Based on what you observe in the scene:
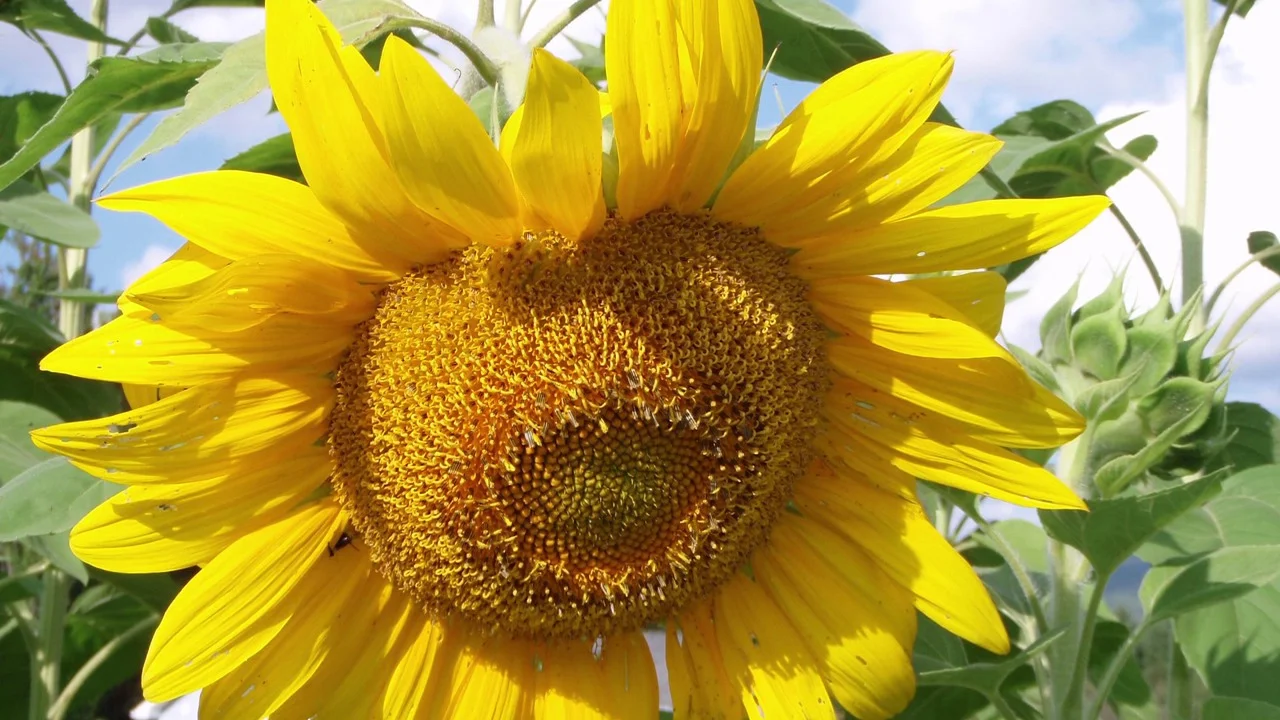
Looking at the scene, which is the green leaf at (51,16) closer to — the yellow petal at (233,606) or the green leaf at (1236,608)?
the yellow petal at (233,606)

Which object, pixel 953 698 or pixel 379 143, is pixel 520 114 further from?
pixel 953 698

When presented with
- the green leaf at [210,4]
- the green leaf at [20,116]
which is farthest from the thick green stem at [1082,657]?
the green leaf at [210,4]

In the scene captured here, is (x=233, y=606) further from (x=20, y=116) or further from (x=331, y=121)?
(x=20, y=116)

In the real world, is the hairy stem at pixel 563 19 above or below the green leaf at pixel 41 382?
above

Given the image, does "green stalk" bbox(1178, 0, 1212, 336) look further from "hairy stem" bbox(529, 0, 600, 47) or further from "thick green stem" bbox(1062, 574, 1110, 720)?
"hairy stem" bbox(529, 0, 600, 47)

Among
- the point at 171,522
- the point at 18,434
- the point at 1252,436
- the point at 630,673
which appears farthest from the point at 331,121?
the point at 1252,436
